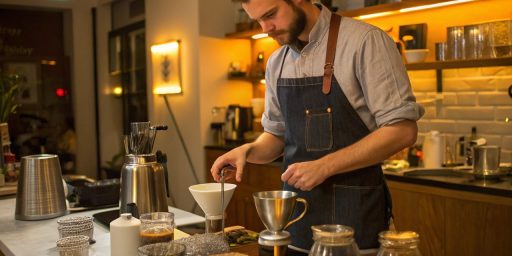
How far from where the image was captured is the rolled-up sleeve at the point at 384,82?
170cm

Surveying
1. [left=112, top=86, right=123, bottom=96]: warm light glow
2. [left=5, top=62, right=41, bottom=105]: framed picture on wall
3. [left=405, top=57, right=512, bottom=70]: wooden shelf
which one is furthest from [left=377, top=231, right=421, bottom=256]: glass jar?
[left=5, top=62, right=41, bottom=105]: framed picture on wall

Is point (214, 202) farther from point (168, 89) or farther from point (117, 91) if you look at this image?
point (117, 91)

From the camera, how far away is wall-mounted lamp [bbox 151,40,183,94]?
568 cm

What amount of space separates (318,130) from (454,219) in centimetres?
146

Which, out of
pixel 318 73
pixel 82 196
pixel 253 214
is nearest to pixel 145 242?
pixel 318 73

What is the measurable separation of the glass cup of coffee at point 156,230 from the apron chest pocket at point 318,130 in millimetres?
596

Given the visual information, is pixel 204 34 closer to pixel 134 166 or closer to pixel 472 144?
pixel 472 144

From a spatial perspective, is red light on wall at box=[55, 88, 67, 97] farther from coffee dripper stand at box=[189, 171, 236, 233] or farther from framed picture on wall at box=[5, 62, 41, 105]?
coffee dripper stand at box=[189, 171, 236, 233]

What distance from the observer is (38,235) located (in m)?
2.12

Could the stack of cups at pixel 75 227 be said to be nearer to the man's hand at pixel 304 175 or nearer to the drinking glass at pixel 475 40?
the man's hand at pixel 304 175

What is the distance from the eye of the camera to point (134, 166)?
2082mm

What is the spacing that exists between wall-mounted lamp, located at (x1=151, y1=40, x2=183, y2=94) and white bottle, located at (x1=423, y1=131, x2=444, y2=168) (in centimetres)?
288

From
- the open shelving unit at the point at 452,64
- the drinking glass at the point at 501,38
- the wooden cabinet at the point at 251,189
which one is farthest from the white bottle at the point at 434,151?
the wooden cabinet at the point at 251,189

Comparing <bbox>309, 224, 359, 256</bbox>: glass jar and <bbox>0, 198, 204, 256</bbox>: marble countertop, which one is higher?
<bbox>309, 224, 359, 256</bbox>: glass jar
